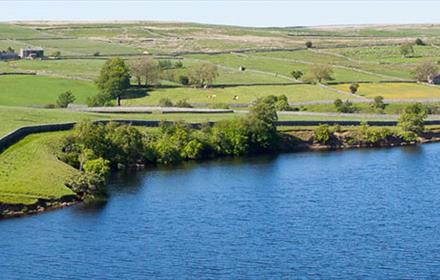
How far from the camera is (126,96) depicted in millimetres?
149875

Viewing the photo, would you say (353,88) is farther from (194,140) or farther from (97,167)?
(97,167)

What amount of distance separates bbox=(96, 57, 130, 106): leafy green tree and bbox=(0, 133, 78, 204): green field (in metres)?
47.1

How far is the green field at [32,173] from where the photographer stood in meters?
78.9

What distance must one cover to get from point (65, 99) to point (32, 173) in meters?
56.5

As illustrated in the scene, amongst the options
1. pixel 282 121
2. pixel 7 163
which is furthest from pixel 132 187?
pixel 282 121

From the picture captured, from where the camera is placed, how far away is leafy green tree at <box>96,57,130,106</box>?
146 meters

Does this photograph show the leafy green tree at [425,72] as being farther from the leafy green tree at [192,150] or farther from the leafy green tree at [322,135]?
the leafy green tree at [192,150]

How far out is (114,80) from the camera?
146500 millimetres

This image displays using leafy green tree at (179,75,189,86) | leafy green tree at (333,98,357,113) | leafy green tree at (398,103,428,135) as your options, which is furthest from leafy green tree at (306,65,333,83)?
leafy green tree at (398,103,428,135)

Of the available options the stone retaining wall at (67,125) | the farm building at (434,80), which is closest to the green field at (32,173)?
the stone retaining wall at (67,125)

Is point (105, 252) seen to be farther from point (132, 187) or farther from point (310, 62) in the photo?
point (310, 62)

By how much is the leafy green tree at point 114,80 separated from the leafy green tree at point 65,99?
4.89m

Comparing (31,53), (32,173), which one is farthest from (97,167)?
(31,53)

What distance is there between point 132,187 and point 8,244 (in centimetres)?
2409
